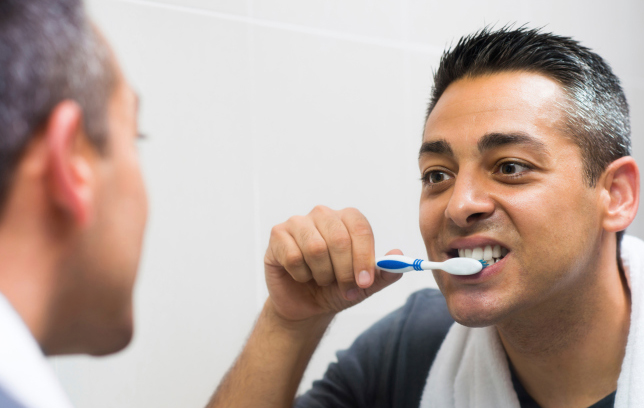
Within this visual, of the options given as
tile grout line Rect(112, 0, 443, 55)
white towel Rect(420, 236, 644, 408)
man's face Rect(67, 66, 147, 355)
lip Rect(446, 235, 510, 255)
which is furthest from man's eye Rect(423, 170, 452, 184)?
man's face Rect(67, 66, 147, 355)

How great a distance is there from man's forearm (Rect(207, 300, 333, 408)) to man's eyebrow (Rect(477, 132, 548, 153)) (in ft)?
1.38

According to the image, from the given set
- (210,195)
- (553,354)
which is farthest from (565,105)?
(210,195)

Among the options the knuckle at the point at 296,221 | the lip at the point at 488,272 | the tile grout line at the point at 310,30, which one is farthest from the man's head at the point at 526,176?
the tile grout line at the point at 310,30

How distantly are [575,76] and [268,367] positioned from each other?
722mm

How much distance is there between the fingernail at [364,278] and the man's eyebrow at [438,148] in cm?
25

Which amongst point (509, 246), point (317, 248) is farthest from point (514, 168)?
point (317, 248)

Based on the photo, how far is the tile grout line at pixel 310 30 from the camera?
1.07 meters

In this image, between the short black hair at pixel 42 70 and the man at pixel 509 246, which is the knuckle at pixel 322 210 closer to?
the man at pixel 509 246

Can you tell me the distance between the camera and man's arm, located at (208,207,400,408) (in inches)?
34.3

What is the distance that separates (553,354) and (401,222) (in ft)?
1.62

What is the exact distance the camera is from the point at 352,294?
943 millimetres

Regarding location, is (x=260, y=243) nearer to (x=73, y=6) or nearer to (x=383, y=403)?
(x=383, y=403)

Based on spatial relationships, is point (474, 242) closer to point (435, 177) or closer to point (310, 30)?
point (435, 177)

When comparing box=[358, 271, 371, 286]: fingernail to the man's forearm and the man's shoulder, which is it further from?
the man's shoulder
